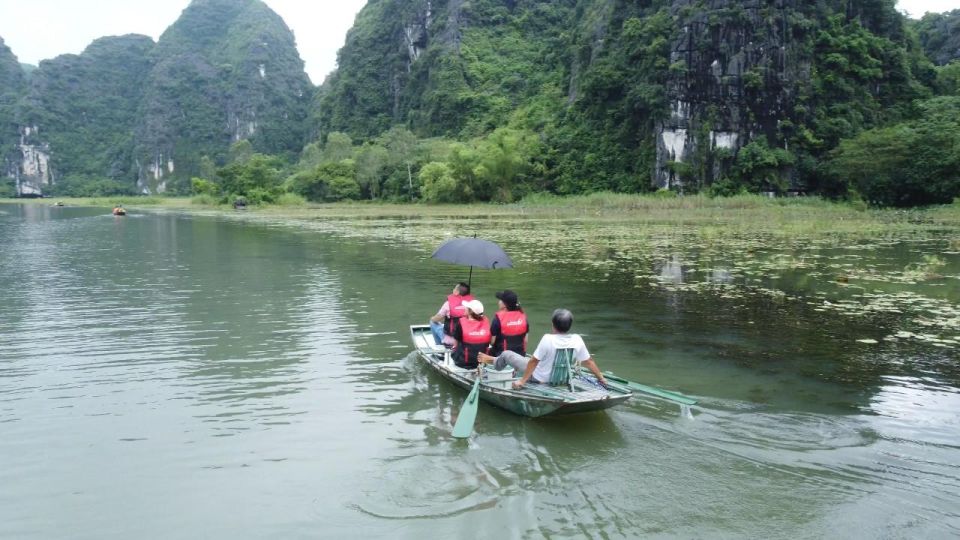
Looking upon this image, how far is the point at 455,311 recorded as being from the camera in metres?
8.82

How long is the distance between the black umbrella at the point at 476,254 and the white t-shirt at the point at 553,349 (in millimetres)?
2069

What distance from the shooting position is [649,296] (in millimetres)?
14312

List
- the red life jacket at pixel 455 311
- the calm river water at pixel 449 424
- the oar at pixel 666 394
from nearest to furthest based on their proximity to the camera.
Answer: the calm river water at pixel 449 424
the oar at pixel 666 394
the red life jacket at pixel 455 311

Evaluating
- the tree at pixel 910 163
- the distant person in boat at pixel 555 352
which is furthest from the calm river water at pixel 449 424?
the tree at pixel 910 163

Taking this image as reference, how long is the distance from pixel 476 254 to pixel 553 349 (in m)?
2.59

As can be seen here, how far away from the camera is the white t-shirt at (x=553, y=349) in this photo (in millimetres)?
6902

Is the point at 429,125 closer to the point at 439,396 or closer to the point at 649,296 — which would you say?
the point at 649,296

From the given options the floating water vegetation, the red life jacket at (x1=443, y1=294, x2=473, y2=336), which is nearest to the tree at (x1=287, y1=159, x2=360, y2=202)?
the floating water vegetation

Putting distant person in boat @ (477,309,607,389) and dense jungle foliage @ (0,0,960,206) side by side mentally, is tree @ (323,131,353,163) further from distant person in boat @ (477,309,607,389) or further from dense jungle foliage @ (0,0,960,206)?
distant person in boat @ (477,309,607,389)

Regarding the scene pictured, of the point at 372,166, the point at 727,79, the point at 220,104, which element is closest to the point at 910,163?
the point at 727,79

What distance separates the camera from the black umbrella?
29.5 feet

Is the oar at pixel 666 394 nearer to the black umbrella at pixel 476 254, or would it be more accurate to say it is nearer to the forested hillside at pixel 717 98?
the black umbrella at pixel 476 254

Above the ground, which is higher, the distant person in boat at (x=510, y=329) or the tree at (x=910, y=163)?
the tree at (x=910, y=163)

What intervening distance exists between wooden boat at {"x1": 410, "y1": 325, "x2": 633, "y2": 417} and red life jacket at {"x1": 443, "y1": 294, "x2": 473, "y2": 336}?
2.37 ft
